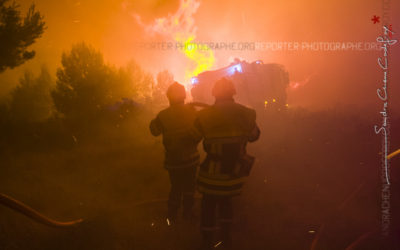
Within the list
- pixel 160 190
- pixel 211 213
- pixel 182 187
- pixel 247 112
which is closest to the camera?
pixel 247 112

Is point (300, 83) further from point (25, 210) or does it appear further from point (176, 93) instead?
point (25, 210)

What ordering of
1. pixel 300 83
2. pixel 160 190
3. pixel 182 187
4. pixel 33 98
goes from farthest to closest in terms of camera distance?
pixel 33 98 < pixel 300 83 < pixel 160 190 < pixel 182 187

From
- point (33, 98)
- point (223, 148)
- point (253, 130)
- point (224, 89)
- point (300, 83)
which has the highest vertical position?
point (300, 83)

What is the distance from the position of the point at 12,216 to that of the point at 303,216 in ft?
19.0

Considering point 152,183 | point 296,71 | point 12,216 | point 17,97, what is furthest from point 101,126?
point 17,97

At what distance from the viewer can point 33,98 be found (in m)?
34.8

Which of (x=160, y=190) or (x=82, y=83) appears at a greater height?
(x=82, y=83)

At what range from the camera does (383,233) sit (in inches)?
159

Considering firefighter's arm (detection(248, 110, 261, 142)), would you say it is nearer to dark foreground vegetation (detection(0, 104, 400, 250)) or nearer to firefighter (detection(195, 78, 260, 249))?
firefighter (detection(195, 78, 260, 249))

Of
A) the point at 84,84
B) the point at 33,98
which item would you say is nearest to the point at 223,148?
the point at 84,84

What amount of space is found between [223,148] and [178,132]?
984 mm

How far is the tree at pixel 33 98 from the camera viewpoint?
33.3 meters

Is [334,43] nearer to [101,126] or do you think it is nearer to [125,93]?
[125,93]

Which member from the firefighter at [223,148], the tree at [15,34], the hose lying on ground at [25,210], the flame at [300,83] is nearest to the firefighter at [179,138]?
the firefighter at [223,148]
